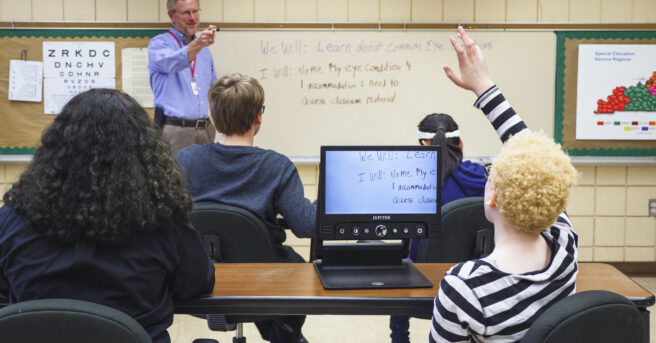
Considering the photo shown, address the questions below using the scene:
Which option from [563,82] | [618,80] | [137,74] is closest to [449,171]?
[563,82]

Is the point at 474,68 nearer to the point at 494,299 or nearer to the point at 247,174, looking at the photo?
the point at 494,299

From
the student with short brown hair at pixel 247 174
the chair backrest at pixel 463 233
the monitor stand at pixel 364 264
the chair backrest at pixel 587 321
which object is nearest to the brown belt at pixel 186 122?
the student with short brown hair at pixel 247 174

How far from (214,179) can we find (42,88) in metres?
2.25

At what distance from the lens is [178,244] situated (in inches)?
49.8

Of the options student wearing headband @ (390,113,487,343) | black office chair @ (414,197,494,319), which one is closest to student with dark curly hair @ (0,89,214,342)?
black office chair @ (414,197,494,319)

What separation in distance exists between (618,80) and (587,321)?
310 centimetres

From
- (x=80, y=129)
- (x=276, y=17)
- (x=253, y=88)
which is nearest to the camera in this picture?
(x=80, y=129)

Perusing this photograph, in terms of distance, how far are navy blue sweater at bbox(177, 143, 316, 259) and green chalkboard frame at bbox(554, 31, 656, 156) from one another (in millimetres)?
2340

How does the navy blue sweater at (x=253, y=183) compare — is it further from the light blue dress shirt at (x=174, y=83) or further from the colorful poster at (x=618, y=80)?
the colorful poster at (x=618, y=80)

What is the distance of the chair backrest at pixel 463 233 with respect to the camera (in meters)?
1.86

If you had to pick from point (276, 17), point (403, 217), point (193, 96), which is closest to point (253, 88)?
point (403, 217)

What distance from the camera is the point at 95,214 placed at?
3.77 ft

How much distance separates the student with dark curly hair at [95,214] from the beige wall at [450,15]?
8.20 feet

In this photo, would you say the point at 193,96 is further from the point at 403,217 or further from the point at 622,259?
the point at 622,259
